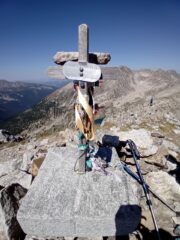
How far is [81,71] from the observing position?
4.68m

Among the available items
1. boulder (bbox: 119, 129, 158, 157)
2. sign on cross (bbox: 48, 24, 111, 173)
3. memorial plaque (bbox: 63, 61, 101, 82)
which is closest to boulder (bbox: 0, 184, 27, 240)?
sign on cross (bbox: 48, 24, 111, 173)

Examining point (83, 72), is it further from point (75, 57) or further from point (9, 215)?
point (9, 215)

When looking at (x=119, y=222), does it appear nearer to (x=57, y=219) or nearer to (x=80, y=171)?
(x=57, y=219)

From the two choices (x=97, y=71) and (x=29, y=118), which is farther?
(x=29, y=118)

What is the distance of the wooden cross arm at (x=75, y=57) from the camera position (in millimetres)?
5062

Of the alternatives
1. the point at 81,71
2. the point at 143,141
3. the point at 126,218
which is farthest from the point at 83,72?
the point at 143,141

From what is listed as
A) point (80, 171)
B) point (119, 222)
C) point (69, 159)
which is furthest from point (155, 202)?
point (69, 159)

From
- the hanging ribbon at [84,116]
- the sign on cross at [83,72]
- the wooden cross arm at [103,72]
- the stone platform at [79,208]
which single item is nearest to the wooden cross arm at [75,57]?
the sign on cross at [83,72]

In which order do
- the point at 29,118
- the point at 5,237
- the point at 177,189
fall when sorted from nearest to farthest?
the point at 5,237, the point at 177,189, the point at 29,118

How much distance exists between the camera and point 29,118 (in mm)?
198875

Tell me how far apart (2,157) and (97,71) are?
29.3ft

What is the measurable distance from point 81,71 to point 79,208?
139 inches

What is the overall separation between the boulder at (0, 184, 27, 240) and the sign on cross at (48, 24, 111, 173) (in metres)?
2.05

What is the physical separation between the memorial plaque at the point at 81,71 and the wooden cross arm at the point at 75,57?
0.45 meters
